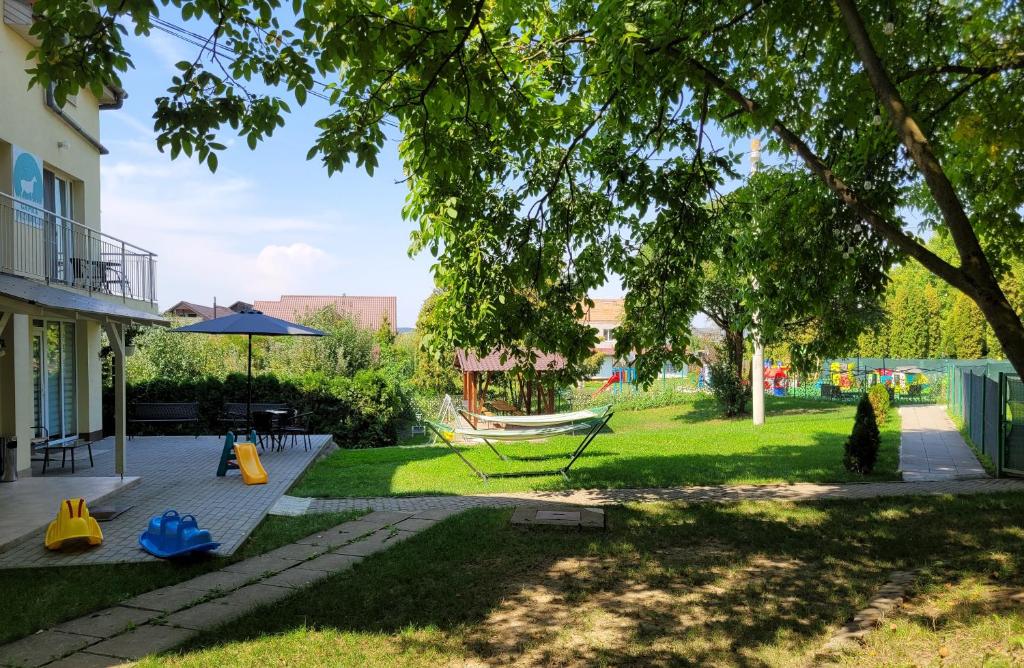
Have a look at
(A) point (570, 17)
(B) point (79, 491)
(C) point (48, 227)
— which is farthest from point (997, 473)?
(C) point (48, 227)

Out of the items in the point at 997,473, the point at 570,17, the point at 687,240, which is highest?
the point at 570,17

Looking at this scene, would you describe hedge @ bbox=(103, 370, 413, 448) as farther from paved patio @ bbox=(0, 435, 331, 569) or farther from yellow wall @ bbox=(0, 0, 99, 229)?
yellow wall @ bbox=(0, 0, 99, 229)

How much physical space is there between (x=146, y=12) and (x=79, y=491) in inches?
263

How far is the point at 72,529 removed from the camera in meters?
6.67

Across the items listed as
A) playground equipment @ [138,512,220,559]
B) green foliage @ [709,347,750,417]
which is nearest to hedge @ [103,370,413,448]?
playground equipment @ [138,512,220,559]

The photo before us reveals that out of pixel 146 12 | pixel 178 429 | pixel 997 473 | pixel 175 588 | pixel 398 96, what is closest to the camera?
pixel 146 12

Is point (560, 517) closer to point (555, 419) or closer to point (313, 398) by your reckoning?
point (555, 419)

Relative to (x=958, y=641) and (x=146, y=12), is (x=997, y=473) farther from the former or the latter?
(x=146, y=12)

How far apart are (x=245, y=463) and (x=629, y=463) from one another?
239 inches

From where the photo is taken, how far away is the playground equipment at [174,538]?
6234mm

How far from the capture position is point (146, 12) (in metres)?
4.55

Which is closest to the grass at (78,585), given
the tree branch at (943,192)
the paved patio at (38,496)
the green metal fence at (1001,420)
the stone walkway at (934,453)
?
the paved patio at (38,496)

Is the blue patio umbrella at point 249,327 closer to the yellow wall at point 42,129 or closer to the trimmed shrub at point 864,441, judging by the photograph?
the yellow wall at point 42,129

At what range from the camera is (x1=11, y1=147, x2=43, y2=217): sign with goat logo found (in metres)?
11.5
